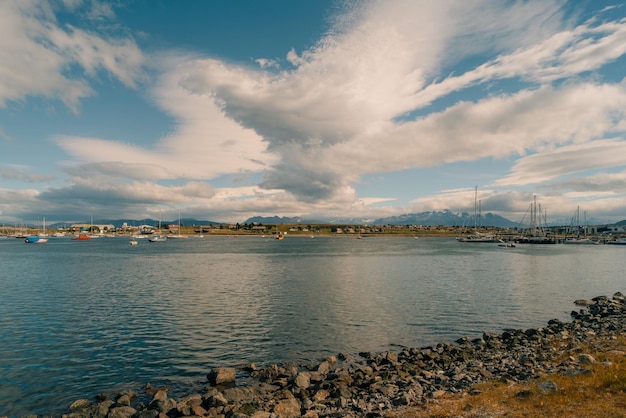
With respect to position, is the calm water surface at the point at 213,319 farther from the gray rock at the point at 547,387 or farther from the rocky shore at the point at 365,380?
the gray rock at the point at 547,387

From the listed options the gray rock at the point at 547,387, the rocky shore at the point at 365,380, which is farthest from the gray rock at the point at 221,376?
the gray rock at the point at 547,387

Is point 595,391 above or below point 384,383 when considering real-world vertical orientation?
above

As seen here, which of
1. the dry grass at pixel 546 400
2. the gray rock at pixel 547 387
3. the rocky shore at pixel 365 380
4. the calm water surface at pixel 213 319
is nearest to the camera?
the dry grass at pixel 546 400

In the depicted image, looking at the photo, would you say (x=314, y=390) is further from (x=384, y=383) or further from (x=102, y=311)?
(x=102, y=311)

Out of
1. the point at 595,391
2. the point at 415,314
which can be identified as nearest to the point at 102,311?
the point at 415,314

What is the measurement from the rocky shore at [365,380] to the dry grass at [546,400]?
1229 millimetres

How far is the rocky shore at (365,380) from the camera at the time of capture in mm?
21344

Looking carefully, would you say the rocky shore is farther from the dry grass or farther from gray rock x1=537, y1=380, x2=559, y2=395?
gray rock x1=537, y1=380, x2=559, y2=395

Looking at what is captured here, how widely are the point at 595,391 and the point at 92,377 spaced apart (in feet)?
105

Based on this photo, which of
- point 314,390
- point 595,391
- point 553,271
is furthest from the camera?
point 553,271

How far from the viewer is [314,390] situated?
975 inches

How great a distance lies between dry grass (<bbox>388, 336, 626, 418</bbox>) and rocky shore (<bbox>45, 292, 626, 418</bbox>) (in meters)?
1.23

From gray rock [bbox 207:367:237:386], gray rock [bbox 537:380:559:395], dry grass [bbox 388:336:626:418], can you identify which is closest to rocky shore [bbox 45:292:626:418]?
gray rock [bbox 207:367:237:386]

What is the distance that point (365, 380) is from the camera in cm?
2630
